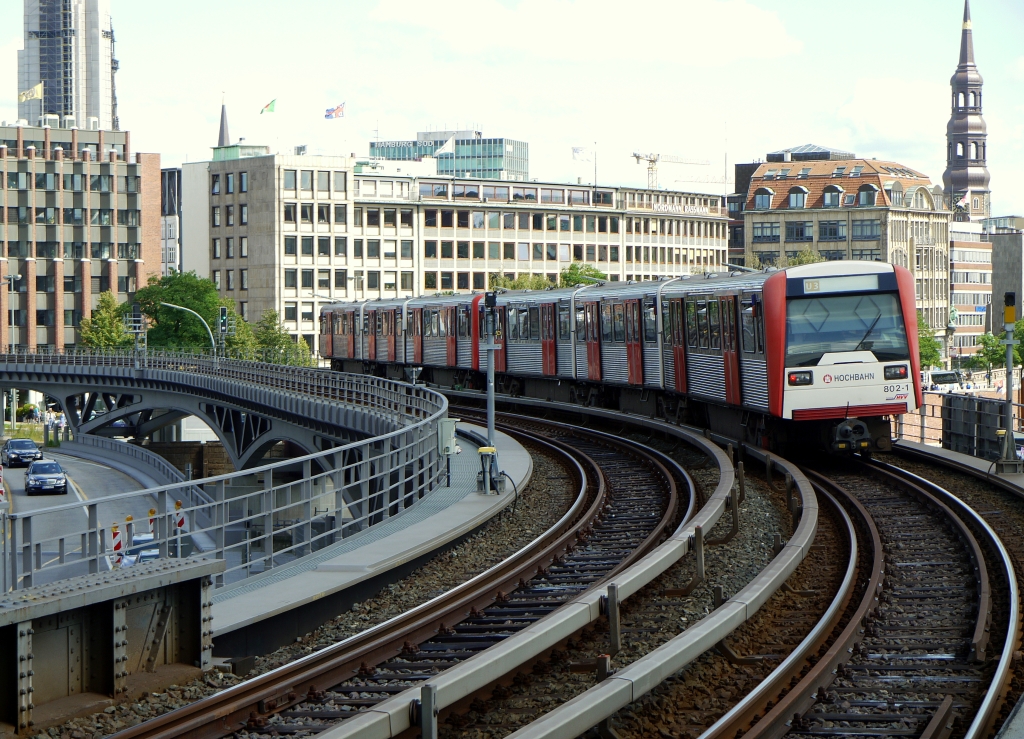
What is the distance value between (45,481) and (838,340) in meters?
47.0

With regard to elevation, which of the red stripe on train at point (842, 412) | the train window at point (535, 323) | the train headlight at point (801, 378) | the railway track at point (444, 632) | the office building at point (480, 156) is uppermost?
the office building at point (480, 156)

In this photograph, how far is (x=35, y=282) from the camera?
110125 millimetres

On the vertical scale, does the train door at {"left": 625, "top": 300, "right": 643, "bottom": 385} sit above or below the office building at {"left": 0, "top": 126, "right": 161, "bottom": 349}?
below

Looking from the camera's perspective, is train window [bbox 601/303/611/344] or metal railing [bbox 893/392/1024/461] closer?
metal railing [bbox 893/392/1024/461]

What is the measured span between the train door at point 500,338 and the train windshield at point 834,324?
20.3 meters

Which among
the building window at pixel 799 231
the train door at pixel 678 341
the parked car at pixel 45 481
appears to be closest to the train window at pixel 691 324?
the train door at pixel 678 341

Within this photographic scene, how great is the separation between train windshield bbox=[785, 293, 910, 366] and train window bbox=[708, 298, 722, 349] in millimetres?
3289

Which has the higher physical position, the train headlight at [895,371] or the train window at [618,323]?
the train window at [618,323]

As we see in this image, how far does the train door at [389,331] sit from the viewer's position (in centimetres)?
5241

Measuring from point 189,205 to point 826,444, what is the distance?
103202mm

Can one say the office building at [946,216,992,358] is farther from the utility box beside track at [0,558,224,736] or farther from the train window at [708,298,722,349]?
the utility box beside track at [0,558,224,736]

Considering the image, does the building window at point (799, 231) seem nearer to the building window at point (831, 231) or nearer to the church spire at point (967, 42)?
the building window at point (831, 231)

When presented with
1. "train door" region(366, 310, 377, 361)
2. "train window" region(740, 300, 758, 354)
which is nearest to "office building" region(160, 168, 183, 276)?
"train door" region(366, 310, 377, 361)

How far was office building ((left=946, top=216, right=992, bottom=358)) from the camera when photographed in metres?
134
